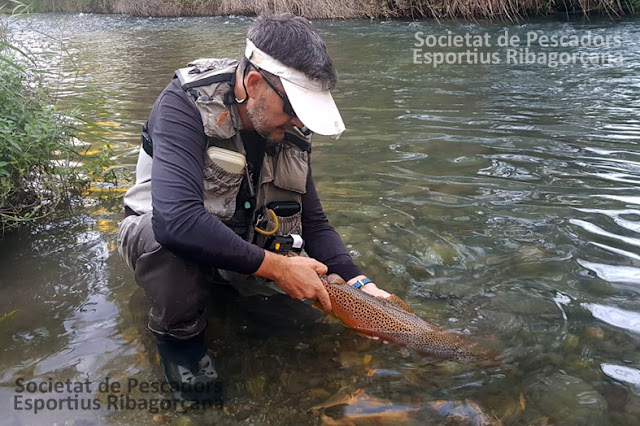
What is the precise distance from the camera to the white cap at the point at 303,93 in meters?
3.00

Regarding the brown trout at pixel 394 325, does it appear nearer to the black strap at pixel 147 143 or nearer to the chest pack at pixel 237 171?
the chest pack at pixel 237 171

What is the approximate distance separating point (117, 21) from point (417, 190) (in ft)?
87.4

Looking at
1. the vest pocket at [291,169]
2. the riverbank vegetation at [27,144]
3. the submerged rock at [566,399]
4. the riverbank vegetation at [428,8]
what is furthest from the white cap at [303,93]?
the riverbank vegetation at [428,8]

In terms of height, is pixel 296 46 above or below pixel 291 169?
above

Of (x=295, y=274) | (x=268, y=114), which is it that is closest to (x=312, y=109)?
(x=268, y=114)

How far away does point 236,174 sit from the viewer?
3.35 metres

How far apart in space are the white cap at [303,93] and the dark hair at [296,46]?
1.1 inches

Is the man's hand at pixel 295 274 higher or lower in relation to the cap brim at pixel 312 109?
lower

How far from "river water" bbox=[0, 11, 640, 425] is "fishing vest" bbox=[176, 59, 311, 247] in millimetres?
677

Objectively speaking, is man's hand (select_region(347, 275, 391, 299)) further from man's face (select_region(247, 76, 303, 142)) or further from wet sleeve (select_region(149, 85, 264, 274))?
man's face (select_region(247, 76, 303, 142))

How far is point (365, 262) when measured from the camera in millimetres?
4484

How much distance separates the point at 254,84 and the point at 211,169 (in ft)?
1.78

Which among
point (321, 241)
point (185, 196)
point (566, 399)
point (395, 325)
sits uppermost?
point (185, 196)

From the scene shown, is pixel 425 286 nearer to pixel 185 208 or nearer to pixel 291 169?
pixel 291 169
